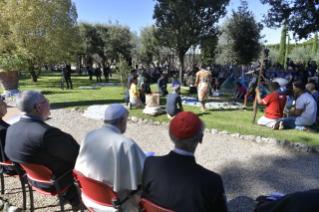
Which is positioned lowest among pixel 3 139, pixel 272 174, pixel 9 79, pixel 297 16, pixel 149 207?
pixel 272 174

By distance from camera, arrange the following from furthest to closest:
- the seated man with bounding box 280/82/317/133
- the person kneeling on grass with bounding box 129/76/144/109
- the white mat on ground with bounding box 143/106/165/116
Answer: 1. the person kneeling on grass with bounding box 129/76/144/109
2. the white mat on ground with bounding box 143/106/165/116
3. the seated man with bounding box 280/82/317/133

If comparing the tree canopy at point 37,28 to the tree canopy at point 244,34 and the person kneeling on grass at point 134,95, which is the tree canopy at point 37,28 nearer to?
the person kneeling on grass at point 134,95

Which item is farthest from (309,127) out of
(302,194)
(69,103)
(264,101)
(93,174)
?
(69,103)

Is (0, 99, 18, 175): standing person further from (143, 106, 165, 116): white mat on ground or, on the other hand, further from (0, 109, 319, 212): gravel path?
(143, 106, 165, 116): white mat on ground

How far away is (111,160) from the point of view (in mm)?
1931

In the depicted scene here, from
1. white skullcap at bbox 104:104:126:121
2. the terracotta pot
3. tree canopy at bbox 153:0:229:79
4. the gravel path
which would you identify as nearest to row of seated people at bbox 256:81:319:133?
the gravel path

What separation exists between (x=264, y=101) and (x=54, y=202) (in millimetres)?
5727

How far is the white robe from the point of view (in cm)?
191

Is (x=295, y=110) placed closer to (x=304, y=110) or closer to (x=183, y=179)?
(x=304, y=110)

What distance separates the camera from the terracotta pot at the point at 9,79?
11.5m

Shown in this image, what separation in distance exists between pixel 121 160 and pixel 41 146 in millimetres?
921

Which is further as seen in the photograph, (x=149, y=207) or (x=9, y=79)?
(x=9, y=79)

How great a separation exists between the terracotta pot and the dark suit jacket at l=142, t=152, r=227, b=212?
42.1ft

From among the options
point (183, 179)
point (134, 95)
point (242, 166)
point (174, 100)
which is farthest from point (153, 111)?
point (183, 179)
